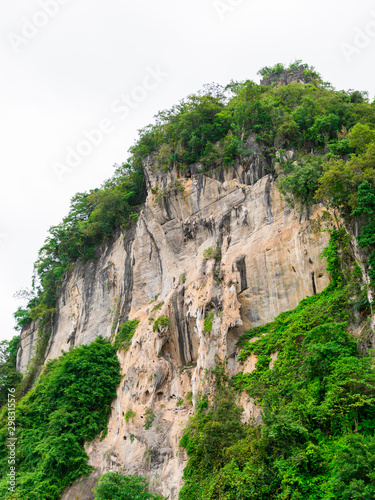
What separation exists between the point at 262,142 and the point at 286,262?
25.3 ft

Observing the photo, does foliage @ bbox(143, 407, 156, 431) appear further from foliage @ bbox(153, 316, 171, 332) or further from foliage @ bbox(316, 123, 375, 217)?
foliage @ bbox(316, 123, 375, 217)

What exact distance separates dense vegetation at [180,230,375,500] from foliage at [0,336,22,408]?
18090 millimetres

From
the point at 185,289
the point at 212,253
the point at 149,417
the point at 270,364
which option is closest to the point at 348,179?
the point at 270,364

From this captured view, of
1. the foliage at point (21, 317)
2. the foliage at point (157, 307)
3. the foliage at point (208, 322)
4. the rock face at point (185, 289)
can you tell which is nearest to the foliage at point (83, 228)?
the foliage at point (21, 317)

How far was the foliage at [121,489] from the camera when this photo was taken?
13703mm

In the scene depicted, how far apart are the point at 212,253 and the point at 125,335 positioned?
693 cm

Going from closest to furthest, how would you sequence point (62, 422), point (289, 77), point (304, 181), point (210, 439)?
point (210, 439) < point (304, 181) < point (62, 422) < point (289, 77)

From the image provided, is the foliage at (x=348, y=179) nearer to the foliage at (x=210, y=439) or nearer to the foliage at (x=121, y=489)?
the foliage at (x=210, y=439)

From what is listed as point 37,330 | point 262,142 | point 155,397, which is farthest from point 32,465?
point 262,142

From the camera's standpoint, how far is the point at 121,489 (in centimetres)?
1388

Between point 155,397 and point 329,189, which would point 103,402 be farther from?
point 329,189

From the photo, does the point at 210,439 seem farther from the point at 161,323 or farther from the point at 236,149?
the point at 236,149

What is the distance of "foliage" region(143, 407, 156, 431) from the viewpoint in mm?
17484

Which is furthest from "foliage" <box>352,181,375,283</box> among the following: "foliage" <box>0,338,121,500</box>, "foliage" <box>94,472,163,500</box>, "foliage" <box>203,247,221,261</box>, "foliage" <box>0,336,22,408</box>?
"foliage" <box>0,336,22,408</box>
